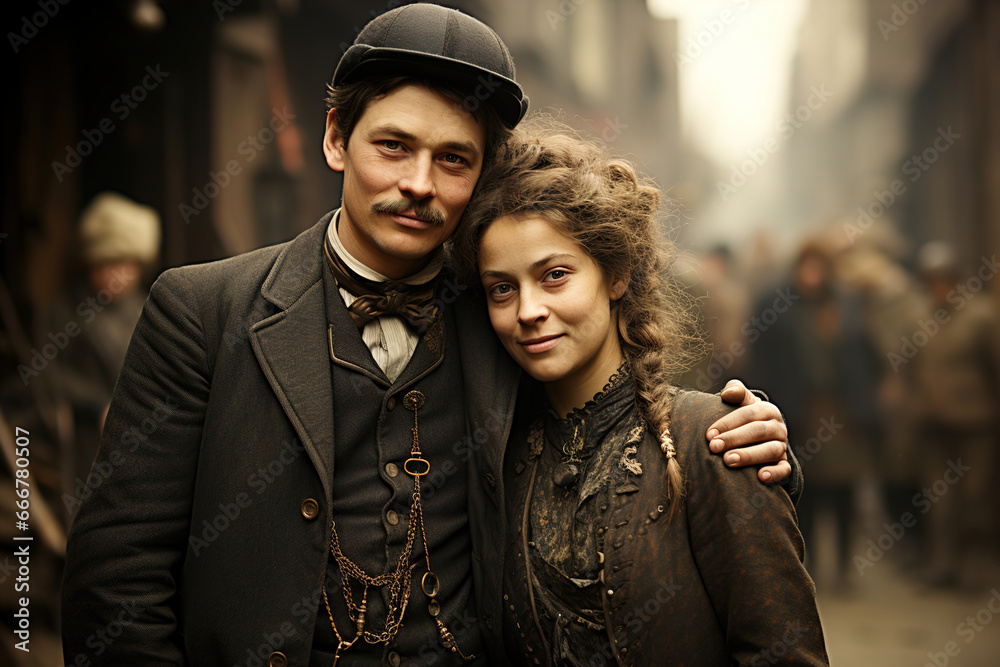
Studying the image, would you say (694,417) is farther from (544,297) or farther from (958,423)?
(958,423)

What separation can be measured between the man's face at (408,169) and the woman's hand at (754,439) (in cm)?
94

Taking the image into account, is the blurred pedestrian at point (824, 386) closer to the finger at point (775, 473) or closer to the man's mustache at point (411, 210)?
the finger at point (775, 473)

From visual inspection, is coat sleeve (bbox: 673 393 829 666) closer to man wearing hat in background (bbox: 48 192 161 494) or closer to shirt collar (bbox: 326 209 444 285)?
shirt collar (bbox: 326 209 444 285)

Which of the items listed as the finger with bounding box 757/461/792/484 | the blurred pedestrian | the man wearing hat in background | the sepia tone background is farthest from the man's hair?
the blurred pedestrian

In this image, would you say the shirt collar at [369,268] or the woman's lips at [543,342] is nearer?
the woman's lips at [543,342]

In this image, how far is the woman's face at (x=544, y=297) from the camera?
6.08 feet

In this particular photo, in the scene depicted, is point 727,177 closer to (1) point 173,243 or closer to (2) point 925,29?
(2) point 925,29

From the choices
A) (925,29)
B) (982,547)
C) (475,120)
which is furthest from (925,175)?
(475,120)

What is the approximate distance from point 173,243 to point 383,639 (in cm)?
471

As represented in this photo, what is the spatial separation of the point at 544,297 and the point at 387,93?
0.71 meters

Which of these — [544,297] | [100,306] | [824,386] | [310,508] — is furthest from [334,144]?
[824,386]

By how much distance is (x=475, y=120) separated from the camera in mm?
1933

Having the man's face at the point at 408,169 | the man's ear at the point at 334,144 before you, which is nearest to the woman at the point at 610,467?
the man's face at the point at 408,169

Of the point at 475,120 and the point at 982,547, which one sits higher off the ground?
the point at 475,120
